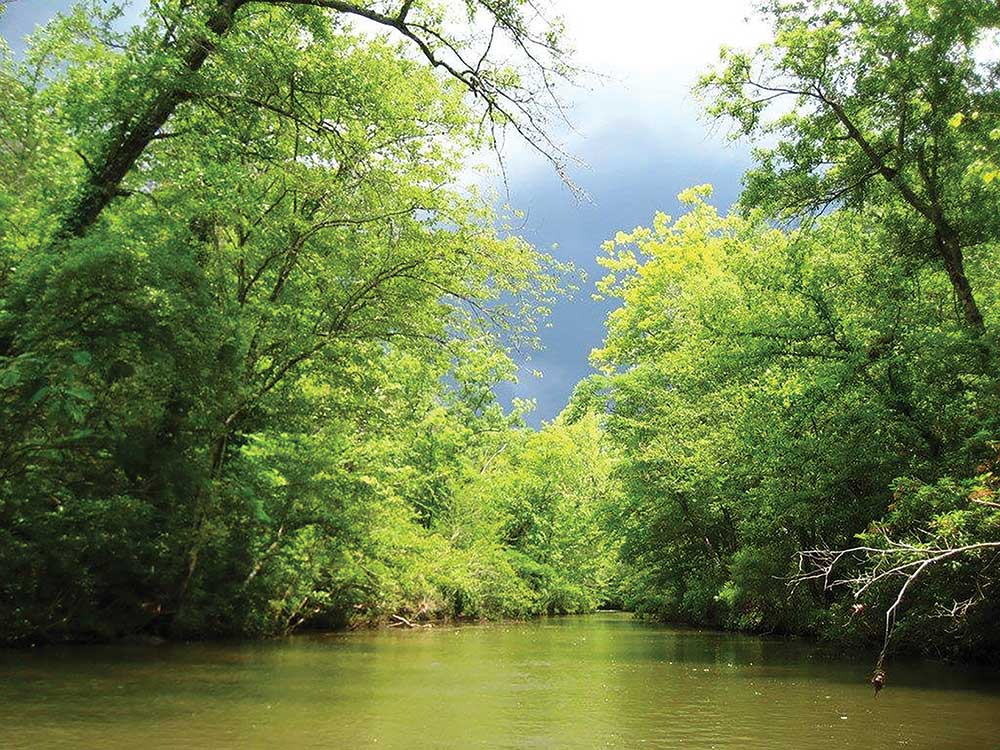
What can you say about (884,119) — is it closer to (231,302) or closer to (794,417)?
(794,417)

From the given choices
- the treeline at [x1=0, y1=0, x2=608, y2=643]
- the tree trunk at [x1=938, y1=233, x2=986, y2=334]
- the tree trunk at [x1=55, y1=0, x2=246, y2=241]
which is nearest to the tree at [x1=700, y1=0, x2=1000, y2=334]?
the tree trunk at [x1=938, y1=233, x2=986, y2=334]

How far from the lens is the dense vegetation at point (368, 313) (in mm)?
10922

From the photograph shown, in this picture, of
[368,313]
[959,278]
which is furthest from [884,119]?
[368,313]

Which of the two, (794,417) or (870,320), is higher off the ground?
(870,320)

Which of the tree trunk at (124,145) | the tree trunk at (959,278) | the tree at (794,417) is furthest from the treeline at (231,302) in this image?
the tree trunk at (959,278)

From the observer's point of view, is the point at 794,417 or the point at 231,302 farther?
the point at 794,417

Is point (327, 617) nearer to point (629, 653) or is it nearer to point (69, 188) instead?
point (629, 653)

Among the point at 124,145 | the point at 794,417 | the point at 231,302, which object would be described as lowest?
the point at 794,417

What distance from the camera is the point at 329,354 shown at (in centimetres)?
1722

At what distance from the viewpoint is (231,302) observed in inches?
577

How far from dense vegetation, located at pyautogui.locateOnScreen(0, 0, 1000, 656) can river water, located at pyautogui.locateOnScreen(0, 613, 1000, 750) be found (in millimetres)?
1309

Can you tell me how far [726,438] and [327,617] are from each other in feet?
39.3

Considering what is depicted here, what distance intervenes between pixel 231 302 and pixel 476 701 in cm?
857

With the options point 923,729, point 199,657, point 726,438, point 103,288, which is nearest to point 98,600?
point 199,657
